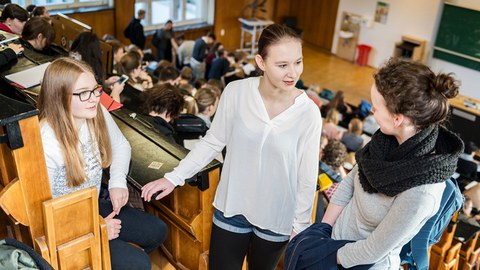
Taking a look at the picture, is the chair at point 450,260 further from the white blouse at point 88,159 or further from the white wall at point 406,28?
the white wall at point 406,28

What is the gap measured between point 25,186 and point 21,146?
15cm

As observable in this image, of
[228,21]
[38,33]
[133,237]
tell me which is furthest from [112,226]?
[228,21]

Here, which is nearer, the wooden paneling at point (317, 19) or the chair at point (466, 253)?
the chair at point (466, 253)

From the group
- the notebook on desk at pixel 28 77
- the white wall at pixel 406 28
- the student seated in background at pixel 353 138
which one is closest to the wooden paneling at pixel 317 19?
the white wall at pixel 406 28

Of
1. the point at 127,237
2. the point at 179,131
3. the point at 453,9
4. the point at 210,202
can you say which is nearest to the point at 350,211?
the point at 210,202

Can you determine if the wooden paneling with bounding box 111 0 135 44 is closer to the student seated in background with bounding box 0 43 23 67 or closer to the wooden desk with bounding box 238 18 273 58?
the wooden desk with bounding box 238 18 273 58

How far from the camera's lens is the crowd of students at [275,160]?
1393mm

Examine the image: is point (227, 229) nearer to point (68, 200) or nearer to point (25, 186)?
point (68, 200)

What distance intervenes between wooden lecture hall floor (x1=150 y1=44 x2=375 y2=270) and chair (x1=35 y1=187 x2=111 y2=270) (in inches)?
315

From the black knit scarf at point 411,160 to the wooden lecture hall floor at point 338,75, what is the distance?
801 cm

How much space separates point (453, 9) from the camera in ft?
31.4

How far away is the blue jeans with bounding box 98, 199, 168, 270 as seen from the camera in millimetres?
1956

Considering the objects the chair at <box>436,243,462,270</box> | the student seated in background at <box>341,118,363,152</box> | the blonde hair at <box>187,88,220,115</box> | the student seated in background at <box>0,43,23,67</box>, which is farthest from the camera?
the student seated in background at <box>341,118,363,152</box>

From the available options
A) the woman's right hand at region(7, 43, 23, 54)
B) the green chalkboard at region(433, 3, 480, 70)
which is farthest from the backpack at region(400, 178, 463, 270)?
the green chalkboard at region(433, 3, 480, 70)
